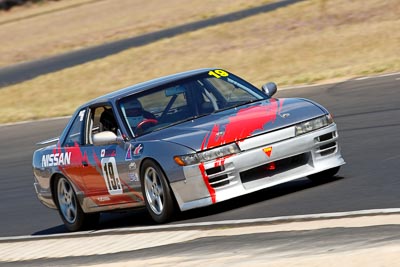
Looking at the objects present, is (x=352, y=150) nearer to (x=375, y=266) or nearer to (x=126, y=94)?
(x=126, y=94)

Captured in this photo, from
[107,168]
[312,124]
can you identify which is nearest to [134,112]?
[107,168]

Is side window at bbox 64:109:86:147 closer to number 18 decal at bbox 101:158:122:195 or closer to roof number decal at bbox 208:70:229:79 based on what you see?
number 18 decal at bbox 101:158:122:195

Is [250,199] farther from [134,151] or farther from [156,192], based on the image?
[134,151]

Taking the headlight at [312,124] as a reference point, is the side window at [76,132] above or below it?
above

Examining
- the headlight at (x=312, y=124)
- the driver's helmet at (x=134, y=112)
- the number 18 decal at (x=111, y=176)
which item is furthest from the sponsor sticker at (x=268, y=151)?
the number 18 decal at (x=111, y=176)

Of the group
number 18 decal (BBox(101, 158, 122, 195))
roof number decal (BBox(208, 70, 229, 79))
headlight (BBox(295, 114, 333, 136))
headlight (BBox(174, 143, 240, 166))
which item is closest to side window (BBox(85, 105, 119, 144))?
number 18 decal (BBox(101, 158, 122, 195))

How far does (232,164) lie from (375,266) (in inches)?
125

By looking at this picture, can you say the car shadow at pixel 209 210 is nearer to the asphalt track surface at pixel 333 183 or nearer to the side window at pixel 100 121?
the asphalt track surface at pixel 333 183

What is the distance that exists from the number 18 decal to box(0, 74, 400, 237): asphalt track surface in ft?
1.41

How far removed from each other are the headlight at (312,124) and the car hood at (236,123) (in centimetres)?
5

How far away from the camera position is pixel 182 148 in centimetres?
913

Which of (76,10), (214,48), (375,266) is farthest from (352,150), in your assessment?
(76,10)

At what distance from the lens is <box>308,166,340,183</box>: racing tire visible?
10227 mm

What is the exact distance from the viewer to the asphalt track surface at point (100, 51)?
32.8 metres
